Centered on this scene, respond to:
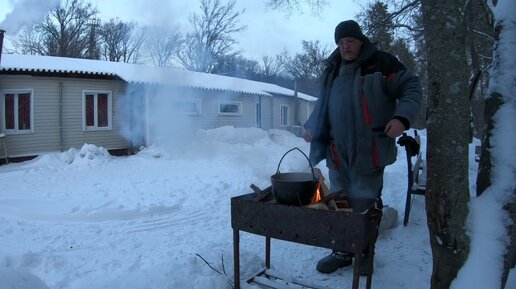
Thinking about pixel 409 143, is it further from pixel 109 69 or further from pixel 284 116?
pixel 284 116

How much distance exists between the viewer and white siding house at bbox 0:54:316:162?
1116 centimetres

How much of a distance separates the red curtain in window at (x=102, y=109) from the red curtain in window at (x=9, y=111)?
7.99 ft

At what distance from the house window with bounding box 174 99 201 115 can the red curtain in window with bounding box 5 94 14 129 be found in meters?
5.23

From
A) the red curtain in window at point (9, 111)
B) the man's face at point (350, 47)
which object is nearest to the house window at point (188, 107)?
the red curtain in window at point (9, 111)

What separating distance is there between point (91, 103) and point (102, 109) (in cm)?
41

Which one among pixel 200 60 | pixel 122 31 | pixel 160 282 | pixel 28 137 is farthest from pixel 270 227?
pixel 122 31

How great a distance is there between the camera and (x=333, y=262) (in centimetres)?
315

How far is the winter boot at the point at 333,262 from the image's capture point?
10.3 ft

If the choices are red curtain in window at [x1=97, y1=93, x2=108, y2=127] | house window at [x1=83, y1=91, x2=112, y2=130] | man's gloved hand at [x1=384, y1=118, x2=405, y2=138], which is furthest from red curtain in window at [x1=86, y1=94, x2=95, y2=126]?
man's gloved hand at [x1=384, y1=118, x2=405, y2=138]

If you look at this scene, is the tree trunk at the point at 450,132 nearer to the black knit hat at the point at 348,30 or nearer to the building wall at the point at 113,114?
the black knit hat at the point at 348,30

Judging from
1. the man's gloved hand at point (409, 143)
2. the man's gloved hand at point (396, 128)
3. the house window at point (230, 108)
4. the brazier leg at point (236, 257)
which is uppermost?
the house window at point (230, 108)

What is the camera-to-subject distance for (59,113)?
39.0 feet

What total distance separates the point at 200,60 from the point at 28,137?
13.1 metres

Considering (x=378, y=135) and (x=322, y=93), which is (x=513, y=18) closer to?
(x=378, y=135)
